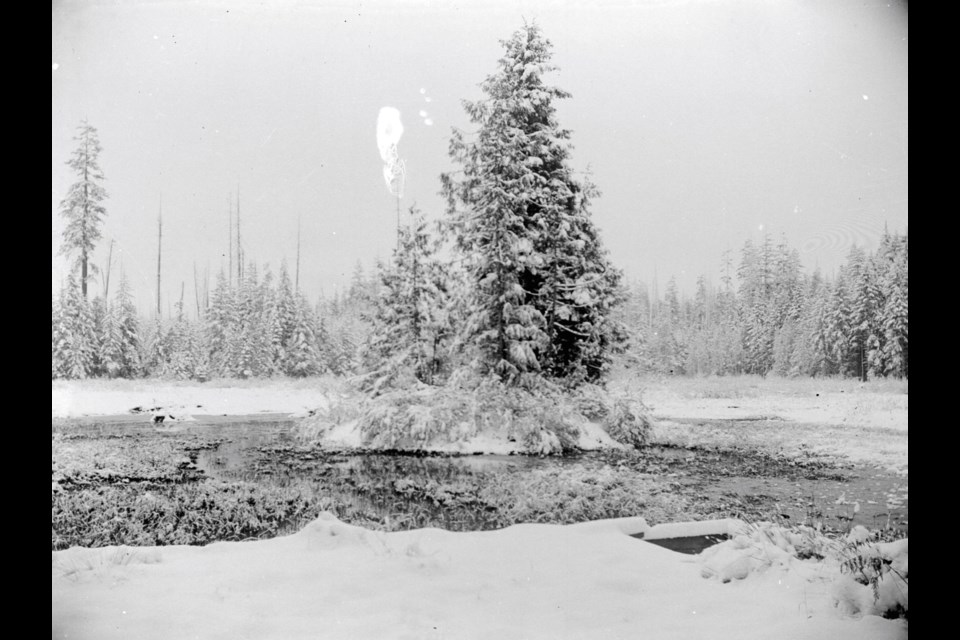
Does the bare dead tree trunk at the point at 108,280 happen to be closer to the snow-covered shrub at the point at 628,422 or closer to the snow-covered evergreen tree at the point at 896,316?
the snow-covered shrub at the point at 628,422

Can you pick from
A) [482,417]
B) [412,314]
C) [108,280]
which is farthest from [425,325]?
[108,280]

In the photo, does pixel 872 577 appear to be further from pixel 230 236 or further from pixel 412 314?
pixel 230 236

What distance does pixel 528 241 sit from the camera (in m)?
4.38

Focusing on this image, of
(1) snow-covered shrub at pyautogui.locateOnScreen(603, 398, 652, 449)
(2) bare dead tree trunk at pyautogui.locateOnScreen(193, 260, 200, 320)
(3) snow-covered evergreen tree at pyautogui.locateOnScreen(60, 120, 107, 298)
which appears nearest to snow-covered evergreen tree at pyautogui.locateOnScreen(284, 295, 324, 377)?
(2) bare dead tree trunk at pyautogui.locateOnScreen(193, 260, 200, 320)

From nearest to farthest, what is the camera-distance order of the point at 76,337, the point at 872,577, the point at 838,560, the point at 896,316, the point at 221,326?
the point at 872,577 → the point at 838,560 → the point at 896,316 → the point at 76,337 → the point at 221,326

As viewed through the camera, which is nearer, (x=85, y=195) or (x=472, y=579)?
(x=472, y=579)

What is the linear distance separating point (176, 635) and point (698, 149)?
17.2 feet

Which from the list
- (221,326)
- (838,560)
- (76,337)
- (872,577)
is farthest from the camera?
(221,326)

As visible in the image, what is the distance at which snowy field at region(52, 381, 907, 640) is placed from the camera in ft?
11.9

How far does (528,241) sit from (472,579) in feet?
8.43

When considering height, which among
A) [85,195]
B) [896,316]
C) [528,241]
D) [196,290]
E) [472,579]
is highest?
[85,195]

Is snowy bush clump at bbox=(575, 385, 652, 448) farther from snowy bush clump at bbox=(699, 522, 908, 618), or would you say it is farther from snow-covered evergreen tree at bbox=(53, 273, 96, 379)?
snow-covered evergreen tree at bbox=(53, 273, 96, 379)
